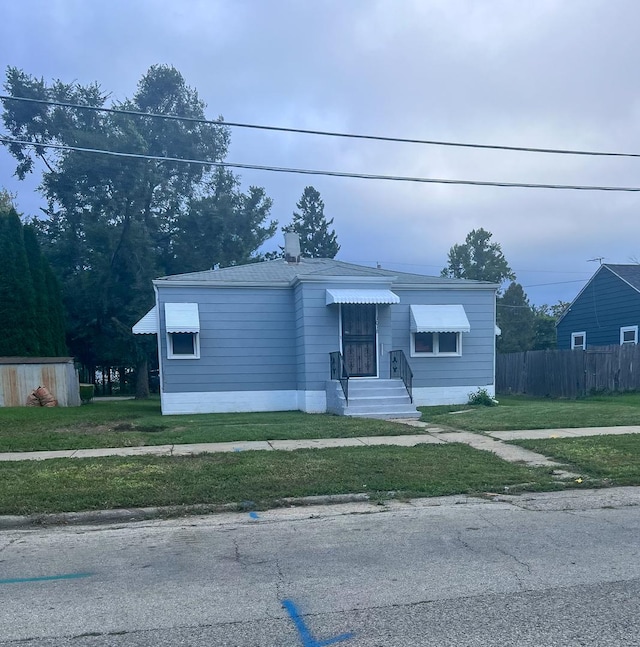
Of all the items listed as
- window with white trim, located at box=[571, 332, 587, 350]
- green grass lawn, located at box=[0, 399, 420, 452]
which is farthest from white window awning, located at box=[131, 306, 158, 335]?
window with white trim, located at box=[571, 332, 587, 350]

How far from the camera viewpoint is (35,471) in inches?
317

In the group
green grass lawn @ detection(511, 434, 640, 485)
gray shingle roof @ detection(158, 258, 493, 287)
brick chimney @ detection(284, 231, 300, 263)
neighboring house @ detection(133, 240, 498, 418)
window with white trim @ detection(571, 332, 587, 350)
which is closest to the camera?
green grass lawn @ detection(511, 434, 640, 485)

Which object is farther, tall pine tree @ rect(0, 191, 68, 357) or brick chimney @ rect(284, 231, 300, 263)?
tall pine tree @ rect(0, 191, 68, 357)

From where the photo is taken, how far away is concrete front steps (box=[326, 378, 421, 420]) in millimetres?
14484

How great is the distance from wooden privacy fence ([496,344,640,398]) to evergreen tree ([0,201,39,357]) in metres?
18.8

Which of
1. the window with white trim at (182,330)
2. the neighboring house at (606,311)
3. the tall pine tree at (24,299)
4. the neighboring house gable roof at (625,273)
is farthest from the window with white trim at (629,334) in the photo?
the tall pine tree at (24,299)

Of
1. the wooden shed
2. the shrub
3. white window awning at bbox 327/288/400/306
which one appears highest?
white window awning at bbox 327/288/400/306

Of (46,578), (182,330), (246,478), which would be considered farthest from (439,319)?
(46,578)

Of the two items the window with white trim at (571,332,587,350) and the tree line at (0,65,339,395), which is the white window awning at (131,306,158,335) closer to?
the tree line at (0,65,339,395)

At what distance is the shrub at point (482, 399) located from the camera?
17.3 m

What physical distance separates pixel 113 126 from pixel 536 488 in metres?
25.7

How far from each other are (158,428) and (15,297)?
36.8 feet

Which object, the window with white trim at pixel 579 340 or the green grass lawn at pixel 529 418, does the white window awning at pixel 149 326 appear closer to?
the green grass lawn at pixel 529 418

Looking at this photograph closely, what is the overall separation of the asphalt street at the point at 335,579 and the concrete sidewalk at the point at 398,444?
9.11ft
